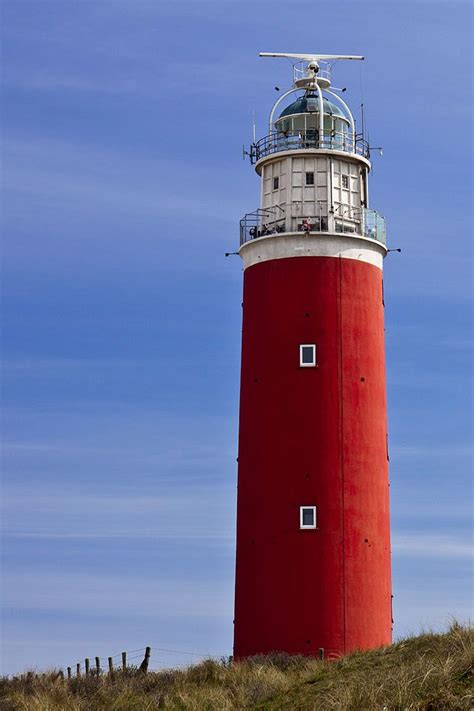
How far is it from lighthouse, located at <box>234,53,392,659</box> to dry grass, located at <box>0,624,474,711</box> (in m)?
2.65

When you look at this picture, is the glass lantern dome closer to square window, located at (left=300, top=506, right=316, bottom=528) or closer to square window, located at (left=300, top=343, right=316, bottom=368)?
square window, located at (left=300, top=343, right=316, bottom=368)

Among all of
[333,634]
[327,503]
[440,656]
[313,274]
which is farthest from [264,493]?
[440,656]

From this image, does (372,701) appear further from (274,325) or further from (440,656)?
(274,325)

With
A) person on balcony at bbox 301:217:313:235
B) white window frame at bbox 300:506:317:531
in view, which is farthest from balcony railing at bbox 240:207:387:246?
white window frame at bbox 300:506:317:531

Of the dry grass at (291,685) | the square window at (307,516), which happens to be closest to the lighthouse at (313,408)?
the square window at (307,516)

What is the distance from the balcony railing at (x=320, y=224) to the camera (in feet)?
129

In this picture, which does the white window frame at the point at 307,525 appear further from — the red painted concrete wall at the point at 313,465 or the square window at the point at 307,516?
the red painted concrete wall at the point at 313,465

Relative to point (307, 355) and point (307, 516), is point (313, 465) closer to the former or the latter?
point (307, 516)

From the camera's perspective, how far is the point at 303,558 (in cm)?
3688

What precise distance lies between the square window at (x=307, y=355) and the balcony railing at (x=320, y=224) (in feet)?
12.2

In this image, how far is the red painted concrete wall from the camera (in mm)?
36781

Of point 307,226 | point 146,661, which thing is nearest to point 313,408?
point 307,226

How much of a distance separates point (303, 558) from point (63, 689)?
28.0ft

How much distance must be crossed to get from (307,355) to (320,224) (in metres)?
4.43
